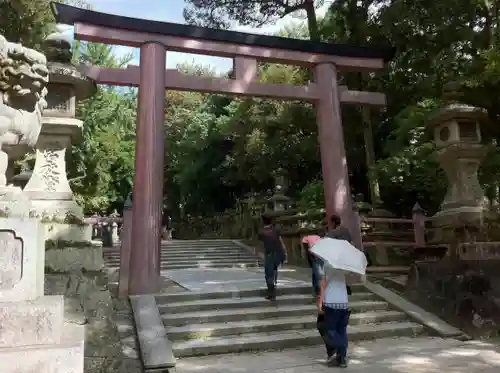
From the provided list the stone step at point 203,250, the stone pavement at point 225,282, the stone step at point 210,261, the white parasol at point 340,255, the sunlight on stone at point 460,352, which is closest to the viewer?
the white parasol at point 340,255

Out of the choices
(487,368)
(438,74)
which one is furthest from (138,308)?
(438,74)

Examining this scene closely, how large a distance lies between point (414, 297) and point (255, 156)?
11441 millimetres

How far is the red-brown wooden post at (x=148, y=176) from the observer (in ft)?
24.4

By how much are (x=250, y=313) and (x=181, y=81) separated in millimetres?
4556

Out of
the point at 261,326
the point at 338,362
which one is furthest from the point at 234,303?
the point at 338,362

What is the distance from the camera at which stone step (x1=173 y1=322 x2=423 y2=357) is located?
567cm

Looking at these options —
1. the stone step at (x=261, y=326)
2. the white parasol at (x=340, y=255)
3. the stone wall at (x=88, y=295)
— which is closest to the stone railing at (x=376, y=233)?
the stone step at (x=261, y=326)

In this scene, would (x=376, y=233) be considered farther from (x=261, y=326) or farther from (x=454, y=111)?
(x=261, y=326)

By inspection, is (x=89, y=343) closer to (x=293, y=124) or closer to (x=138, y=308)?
(x=138, y=308)

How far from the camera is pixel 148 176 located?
25.6 feet

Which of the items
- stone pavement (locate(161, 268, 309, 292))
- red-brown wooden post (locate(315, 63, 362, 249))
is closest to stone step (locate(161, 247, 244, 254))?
stone pavement (locate(161, 268, 309, 292))

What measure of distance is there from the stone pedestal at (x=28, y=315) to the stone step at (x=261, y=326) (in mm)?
2578

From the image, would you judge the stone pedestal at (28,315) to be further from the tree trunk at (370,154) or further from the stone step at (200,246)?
the stone step at (200,246)

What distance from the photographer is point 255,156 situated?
724 inches
